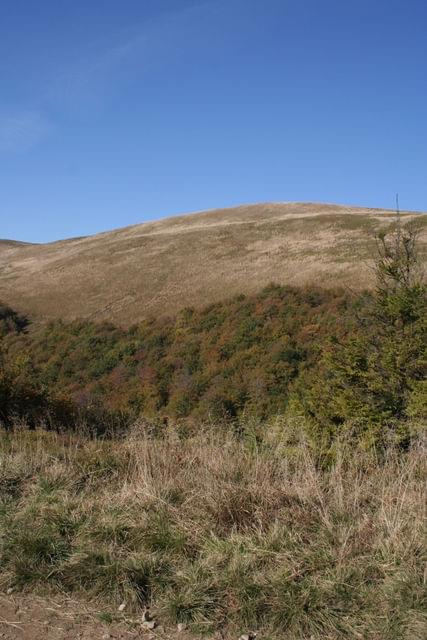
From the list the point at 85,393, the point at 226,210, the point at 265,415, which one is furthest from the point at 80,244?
the point at 265,415

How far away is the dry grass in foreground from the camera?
292 cm

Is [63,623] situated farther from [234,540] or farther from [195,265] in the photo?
[195,265]

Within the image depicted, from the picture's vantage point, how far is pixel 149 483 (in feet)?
14.2

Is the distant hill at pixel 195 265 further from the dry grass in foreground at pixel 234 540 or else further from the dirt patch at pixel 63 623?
the dirt patch at pixel 63 623

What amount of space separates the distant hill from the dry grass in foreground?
29.0 m

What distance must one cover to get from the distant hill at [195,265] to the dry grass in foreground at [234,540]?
95.2ft

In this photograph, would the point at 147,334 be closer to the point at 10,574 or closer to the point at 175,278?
the point at 175,278

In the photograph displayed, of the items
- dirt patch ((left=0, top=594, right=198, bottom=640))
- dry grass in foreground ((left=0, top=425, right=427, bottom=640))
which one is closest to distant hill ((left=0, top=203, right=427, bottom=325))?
dry grass in foreground ((left=0, top=425, right=427, bottom=640))

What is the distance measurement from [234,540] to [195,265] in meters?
45.9

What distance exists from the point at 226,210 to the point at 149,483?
75.8 m

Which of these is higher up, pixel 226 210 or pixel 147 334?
pixel 226 210

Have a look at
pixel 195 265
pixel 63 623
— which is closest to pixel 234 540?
pixel 63 623

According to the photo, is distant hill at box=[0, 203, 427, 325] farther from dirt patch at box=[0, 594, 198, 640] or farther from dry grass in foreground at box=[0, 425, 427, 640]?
dirt patch at box=[0, 594, 198, 640]

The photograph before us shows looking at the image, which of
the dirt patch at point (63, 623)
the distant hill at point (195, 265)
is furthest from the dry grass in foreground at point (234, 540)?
the distant hill at point (195, 265)
